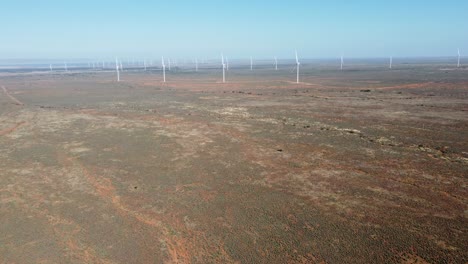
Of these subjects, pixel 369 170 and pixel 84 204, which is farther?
pixel 369 170

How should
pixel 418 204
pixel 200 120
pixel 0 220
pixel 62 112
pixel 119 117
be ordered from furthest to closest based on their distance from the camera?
pixel 62 112 < pixel 119 117 < pixel 200 120 < pixel 418 204 < pixel 0 220

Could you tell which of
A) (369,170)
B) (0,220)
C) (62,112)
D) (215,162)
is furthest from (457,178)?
(62,112)

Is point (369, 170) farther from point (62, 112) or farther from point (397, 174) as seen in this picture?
point (62, 112)

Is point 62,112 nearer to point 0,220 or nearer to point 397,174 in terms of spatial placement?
point 0,220

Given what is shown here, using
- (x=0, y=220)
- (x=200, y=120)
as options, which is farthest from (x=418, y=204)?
(x=200, y=120)

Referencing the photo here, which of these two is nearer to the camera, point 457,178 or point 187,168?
point 457,178

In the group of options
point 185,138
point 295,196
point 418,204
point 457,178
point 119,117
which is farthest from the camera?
point 119,117
